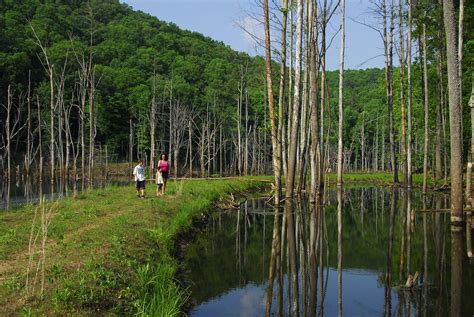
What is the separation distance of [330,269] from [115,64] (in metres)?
68.4

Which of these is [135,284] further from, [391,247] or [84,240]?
[391,247]

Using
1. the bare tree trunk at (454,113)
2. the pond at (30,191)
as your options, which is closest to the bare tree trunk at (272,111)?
the bare tree trunk at (454,113)

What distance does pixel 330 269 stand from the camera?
948cm

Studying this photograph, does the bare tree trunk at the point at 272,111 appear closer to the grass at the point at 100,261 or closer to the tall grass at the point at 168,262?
the tall grass at the point at 168,262

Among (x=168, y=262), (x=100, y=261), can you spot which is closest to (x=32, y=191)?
(x=168, y=262)

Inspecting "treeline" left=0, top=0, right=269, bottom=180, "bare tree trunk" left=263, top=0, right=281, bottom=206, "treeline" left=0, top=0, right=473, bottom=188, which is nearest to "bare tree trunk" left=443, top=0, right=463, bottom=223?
"bare tree trunk" left=263, top=0, right=281, bottom=206

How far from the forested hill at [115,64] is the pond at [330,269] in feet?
141

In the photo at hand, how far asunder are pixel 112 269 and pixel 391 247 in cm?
726

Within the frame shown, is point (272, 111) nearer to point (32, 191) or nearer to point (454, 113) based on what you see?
point (454, 113)

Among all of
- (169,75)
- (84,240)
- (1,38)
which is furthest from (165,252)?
(169,75)

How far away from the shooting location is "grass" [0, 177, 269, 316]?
580 cm

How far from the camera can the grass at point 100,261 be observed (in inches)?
228

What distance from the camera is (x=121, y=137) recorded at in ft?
231

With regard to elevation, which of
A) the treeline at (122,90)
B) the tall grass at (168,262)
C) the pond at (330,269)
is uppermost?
the treeline at (122,90)
